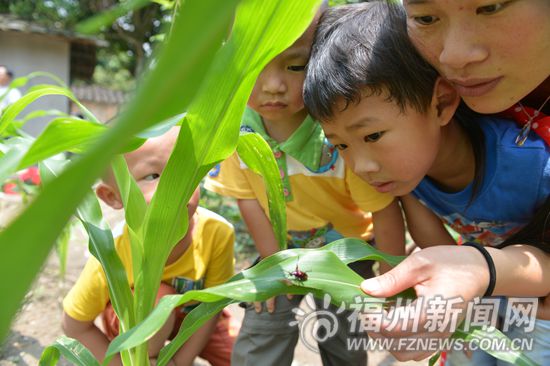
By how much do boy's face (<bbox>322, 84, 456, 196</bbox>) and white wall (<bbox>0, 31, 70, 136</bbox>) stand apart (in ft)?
24.5

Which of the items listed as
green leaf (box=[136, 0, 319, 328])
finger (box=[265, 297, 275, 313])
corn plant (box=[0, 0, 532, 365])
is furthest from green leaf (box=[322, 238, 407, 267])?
finger (box=[265, 297, 275, 313])

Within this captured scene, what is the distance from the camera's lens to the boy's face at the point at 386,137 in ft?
3.09

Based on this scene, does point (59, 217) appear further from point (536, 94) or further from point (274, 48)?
point (536, 94)

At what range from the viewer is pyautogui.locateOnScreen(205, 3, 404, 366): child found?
1.18 m

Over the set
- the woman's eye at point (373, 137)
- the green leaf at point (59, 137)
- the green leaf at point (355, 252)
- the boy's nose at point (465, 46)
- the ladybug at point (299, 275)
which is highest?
the boy's nose at point (465, 46)

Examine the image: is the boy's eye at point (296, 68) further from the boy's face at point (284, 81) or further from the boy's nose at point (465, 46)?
the boy's nose at point (465, 46)

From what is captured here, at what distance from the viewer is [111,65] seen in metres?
17.2

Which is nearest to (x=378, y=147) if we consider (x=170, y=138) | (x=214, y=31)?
(x=170, y=138)

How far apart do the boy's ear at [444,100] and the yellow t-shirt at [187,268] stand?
70 cm

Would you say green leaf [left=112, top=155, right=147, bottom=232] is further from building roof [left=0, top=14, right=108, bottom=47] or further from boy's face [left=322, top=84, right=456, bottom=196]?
building roof [left=0, top=14, right=108, bottom=47]

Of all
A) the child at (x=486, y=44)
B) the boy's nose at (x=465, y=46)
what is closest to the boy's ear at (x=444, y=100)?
the child at (x=486, y=44)

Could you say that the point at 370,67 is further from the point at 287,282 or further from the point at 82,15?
the point at 82,15

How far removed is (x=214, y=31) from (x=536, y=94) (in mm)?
923

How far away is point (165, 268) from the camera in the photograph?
1.31 m
